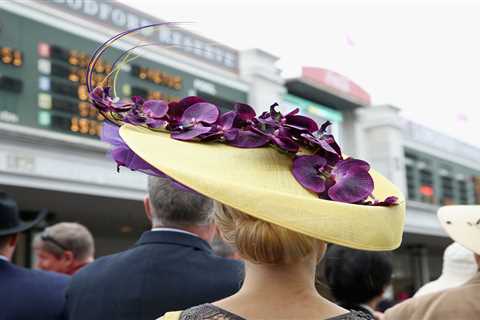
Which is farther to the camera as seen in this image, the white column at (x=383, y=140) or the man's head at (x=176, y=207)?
the white column at (x=383, y=140)

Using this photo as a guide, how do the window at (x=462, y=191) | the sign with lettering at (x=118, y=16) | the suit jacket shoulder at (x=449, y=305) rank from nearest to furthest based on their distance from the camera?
the suit jacket shoulder at (x=449, y=305), the sign with lettering at (x=118, y=16), the window at (x=462, y=191)

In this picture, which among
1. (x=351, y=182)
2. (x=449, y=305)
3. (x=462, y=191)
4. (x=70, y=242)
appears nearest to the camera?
(x=351, y=182)

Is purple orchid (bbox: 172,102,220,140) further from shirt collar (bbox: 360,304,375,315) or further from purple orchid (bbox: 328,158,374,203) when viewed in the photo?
shirt collar (bbox: 360,304,375,315)

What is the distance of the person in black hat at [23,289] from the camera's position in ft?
7.98

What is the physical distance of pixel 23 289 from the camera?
2.47 meters

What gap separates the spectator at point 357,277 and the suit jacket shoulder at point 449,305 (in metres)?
Answer: 0.16

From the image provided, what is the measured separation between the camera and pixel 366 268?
2516 mm

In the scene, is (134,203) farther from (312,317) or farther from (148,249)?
(312,317)

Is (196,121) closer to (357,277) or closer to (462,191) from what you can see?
(357,277)

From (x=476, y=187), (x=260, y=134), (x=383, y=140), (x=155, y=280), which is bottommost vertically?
(x=155, y=280)

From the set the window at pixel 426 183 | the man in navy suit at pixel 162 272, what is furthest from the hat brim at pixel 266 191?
the window at pixel 426 183

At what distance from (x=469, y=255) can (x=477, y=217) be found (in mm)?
785

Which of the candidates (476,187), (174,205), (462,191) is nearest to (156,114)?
(174,205)

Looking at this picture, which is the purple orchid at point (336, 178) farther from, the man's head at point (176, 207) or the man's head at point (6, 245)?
the man's head at point (6, 245)
